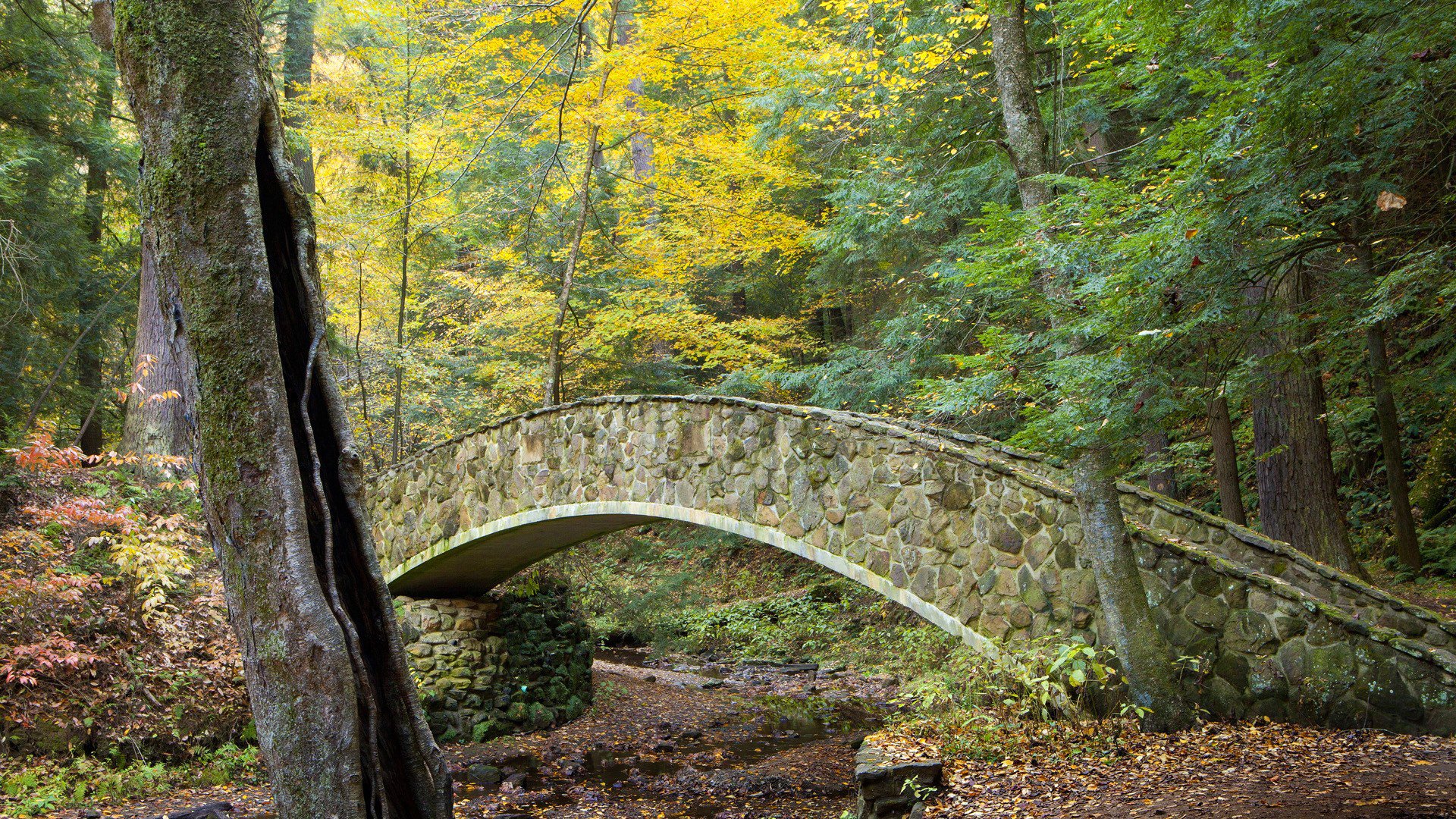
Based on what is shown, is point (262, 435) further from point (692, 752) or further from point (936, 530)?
point (692, 752)

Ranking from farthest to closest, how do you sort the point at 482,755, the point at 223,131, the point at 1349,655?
the point at 482,755
the point at 1349,655
the point at 223,131

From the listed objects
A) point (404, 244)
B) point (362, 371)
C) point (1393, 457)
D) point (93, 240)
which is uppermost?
point (93, 240)

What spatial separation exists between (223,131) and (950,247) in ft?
26.2

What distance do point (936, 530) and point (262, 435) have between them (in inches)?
180

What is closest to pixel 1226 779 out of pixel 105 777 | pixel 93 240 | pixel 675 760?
pixel 675 760

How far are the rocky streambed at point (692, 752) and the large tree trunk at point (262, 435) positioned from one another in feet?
14.7

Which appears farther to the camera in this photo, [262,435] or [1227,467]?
[1227,467]

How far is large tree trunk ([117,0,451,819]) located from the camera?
3.37 m

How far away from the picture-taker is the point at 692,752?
9.54m

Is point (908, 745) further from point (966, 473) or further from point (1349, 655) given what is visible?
point (1349, 655)

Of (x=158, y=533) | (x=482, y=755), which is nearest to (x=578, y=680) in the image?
(x=482, y=755)

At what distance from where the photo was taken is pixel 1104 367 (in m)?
4.39

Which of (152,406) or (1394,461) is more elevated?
(152,406)

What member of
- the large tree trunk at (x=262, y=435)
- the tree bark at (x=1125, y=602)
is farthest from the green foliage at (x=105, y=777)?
the tree bark at (x=1125, y=602)
